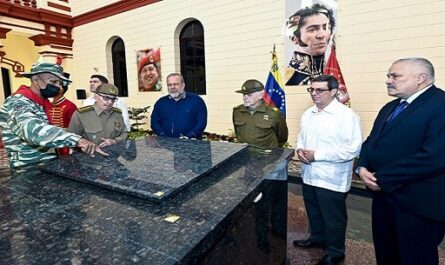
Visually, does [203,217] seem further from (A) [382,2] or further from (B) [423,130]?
(A) [382,2]

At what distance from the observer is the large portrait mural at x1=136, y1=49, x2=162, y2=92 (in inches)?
306

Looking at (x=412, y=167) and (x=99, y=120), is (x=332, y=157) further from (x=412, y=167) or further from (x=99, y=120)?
(x=99, y=120)

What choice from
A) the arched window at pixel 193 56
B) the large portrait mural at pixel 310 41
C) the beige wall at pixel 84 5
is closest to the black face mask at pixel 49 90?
the large portrait mural at pixel 310 41

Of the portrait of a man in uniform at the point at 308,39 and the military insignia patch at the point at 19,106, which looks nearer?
the military insignia patch at the point at 19,106

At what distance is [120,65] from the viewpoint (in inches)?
356

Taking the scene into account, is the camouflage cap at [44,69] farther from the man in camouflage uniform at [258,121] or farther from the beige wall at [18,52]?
the beige wall at [18,52]

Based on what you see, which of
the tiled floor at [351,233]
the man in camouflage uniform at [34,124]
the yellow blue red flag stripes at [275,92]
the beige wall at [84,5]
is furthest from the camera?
the beige wall at [84,5]

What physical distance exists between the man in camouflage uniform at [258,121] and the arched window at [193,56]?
4.36 m

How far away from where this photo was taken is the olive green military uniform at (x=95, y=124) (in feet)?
9.00

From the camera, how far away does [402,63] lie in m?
1.77

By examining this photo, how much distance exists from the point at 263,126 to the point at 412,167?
1513 millimetres

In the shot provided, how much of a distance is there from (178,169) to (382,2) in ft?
15.7

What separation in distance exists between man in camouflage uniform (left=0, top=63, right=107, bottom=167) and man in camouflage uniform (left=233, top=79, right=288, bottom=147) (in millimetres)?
1560

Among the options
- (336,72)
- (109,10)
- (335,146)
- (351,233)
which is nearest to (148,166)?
(335,146)
